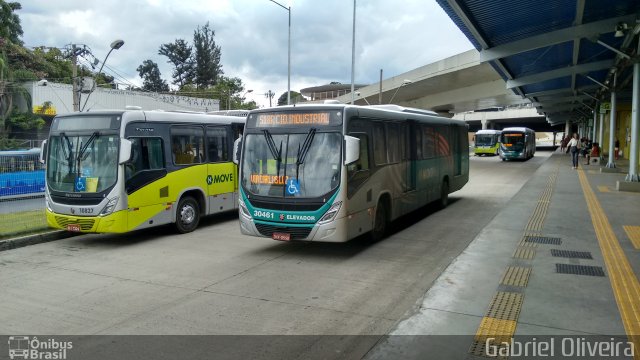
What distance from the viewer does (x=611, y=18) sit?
16250 millimetres

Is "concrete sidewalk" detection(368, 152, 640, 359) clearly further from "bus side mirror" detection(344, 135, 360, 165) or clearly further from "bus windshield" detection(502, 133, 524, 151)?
"bus windshield" detection(502, 133, 524, 151)

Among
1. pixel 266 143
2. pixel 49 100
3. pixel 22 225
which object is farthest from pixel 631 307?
pixel 49 100

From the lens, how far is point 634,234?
10234 millimetres

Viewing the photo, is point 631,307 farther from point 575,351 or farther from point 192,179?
point 192,179

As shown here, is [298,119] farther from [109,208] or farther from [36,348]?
[36,348]

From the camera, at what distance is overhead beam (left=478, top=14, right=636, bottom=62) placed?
16406 millimetres

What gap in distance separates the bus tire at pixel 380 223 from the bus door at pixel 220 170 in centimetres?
455

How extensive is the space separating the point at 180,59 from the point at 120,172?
85.7 m

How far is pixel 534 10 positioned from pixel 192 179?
1123 centimetres

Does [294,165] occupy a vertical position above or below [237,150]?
below

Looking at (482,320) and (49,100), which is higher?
(49,100)

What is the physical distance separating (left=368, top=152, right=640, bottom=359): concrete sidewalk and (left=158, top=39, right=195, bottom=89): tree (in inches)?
3350

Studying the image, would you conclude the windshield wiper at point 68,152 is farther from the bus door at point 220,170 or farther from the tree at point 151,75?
the tree at point 151,75

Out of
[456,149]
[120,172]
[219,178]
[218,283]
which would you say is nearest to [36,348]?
[218,283]
